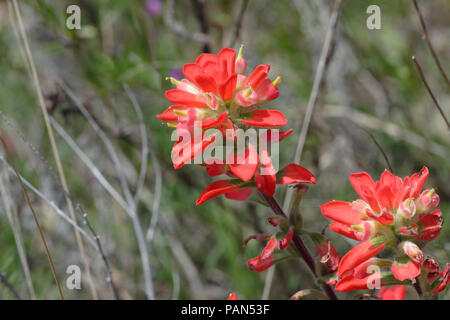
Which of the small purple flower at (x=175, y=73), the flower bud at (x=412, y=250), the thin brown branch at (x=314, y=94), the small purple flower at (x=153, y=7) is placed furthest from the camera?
the small purple flower at (x=153, y=7)

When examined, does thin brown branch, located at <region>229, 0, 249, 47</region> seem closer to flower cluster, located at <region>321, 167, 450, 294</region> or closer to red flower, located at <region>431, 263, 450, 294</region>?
flower cluster, located at <region>321, 167, 450, 294</region>

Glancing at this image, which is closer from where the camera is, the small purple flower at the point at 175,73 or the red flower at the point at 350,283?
the red flower at the point at 350,283

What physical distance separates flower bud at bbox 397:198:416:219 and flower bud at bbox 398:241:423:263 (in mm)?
48

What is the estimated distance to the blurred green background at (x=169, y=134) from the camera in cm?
175

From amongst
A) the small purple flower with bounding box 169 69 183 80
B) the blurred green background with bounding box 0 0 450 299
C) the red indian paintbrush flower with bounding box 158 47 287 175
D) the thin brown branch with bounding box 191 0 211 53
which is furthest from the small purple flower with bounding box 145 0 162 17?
the red indian paintbrush flower with bounding box 158 47 287 175

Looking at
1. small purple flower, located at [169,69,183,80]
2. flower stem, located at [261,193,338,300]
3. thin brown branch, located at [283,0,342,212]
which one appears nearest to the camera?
flower stem, located at [261,193,338,300]

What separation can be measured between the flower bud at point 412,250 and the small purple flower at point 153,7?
176cm

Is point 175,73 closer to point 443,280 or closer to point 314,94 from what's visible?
point 314,94

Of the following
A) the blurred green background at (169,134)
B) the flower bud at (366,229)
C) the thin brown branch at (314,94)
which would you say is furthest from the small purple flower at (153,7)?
the flower bud at (366,229)

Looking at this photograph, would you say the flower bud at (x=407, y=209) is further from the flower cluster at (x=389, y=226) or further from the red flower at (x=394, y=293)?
the red flower at (x=394, y=293)

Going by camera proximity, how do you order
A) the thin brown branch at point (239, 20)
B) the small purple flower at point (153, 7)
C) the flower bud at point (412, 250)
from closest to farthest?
the flower bud at point (412, 250), the thin brown branch at point (239, 20), the small purple flower at point (153, 7)

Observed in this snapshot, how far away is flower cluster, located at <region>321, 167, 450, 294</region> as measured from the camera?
0.82m

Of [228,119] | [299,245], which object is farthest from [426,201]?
[228,119]
